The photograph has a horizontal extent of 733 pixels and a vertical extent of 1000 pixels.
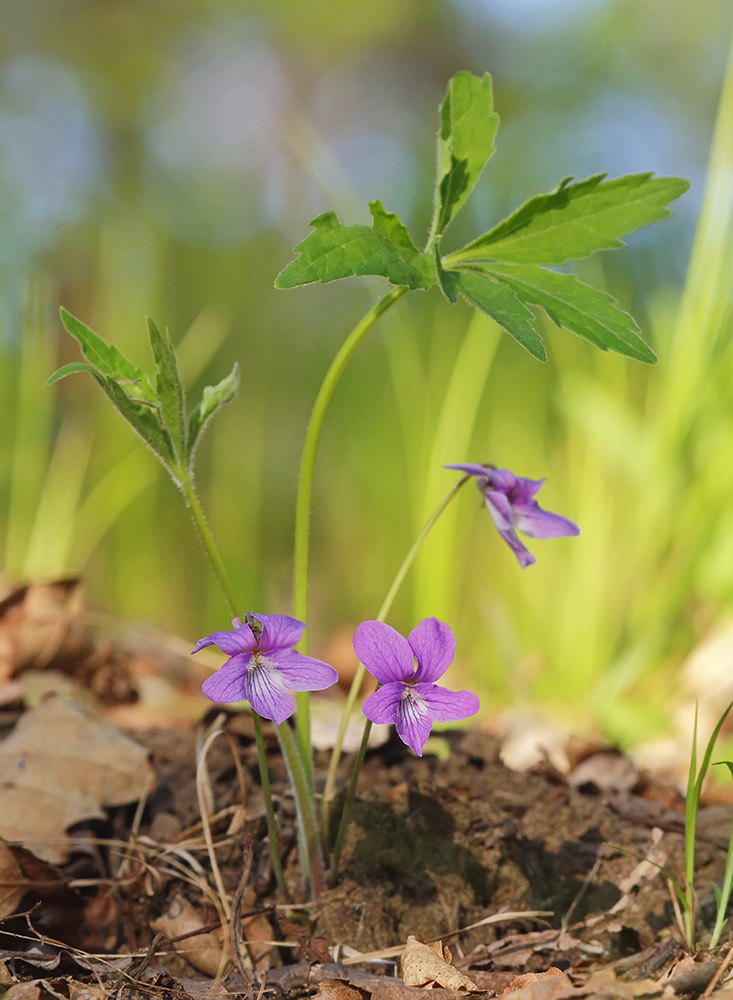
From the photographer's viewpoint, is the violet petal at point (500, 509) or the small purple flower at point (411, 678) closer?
the small purple flower at point (411, 678)

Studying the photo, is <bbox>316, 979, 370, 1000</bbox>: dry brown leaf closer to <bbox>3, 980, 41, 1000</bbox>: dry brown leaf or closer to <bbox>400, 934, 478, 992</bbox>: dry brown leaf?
<bbox>400, 934, 478, 992</bbox>: dry brown leaf

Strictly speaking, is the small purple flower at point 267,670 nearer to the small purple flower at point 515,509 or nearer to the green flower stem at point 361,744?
the green flower stem at point 361,744

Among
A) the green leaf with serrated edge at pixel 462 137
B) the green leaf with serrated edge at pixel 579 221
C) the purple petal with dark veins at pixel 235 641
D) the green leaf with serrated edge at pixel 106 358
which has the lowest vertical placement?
the purple petal with dark veins at pixel 235 641

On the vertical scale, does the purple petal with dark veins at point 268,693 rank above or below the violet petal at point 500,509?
below

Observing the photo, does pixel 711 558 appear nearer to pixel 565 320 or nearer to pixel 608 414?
pixel 608 414

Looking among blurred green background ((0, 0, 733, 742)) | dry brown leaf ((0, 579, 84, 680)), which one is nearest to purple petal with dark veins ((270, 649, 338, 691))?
dry brown leaf ((0, 579, 84, 680))

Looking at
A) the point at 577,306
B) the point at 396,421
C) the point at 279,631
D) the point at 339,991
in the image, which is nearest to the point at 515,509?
the point at 577,306

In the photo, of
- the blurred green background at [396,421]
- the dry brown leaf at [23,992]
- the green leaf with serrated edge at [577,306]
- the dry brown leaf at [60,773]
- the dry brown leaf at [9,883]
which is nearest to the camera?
the dry brown leaf at [23,992]

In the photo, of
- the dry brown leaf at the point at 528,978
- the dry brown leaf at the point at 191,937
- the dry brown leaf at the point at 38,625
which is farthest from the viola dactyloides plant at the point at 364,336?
the dry brown leaf at the point at 38,625
